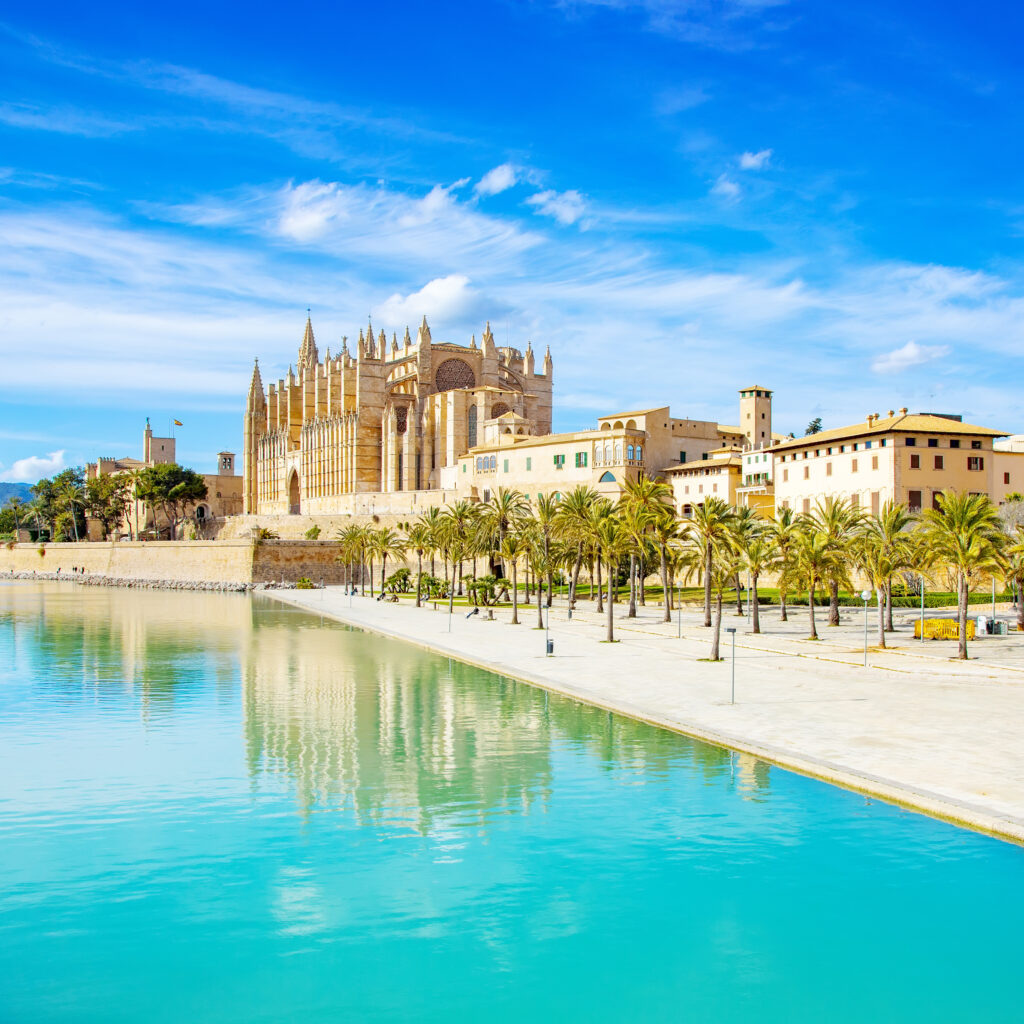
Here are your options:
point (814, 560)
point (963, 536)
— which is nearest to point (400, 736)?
point (963, 536)

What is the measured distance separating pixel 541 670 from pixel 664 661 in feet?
13.2

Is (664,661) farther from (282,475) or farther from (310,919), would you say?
Answer: (282,475)

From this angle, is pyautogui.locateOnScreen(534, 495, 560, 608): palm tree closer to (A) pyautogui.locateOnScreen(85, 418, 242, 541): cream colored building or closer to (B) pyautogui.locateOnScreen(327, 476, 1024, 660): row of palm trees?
(B) pyautogui.locateOnScreen(327, 476, 1024, 660): row of palm trees

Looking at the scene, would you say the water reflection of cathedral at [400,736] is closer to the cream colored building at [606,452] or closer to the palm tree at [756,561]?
the palm tree at [756,561]

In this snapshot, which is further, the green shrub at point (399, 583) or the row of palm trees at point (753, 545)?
the green shrub at point (399, 583)

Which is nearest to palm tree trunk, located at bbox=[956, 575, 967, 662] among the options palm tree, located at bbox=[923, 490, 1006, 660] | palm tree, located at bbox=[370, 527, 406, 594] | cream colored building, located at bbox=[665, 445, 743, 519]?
palm tree, located at bbox=[923, 490, 1006, 660]

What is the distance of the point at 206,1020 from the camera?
31.8 ft

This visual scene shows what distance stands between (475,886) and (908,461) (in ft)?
140

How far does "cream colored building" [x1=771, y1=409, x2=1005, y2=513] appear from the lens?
164ft

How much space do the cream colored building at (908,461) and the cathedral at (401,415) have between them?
33052 mm

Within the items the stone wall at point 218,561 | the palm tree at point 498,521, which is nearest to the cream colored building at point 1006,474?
the palm tree at point 498,521

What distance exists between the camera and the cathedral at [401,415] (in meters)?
87.8

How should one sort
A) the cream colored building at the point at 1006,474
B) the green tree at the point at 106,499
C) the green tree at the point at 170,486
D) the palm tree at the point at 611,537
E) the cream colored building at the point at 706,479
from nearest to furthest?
the palm tree at the point at 611,537, the cream colored building at the point at 1006,474, the cream colored building at the point at 706,479, the green tree at the point at 170,486, the green tree at the point at 106,499

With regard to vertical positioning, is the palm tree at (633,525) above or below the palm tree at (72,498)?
below
